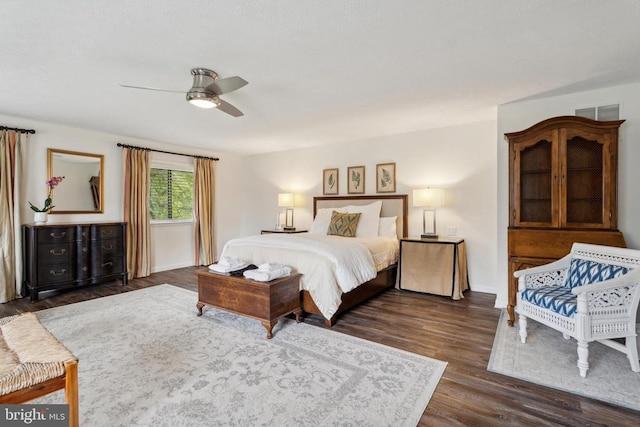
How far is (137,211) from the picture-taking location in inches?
204

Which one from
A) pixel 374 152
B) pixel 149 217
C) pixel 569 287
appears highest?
pixel 374 152

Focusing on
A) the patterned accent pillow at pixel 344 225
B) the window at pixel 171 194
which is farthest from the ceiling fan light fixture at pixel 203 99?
the window at pixel 171 194

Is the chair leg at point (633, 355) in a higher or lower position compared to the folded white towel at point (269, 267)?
lower

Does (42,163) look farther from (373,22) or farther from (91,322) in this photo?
(373,22)

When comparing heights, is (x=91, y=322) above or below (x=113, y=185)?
below

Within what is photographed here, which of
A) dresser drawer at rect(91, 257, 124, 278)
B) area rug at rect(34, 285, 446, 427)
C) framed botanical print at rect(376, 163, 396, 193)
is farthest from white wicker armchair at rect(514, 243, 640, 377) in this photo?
dresser drawer at rect(91, 257, 124, 278)

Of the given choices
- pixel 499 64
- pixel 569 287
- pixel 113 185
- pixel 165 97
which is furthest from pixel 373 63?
pixel 113 185

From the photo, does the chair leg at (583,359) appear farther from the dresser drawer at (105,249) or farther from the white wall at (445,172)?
the dresser drawer at (105,249)

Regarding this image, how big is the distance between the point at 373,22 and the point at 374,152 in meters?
3.33

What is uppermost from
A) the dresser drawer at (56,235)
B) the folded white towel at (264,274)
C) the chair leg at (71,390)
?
the dresser drawer at (56,235)

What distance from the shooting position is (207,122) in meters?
4.27

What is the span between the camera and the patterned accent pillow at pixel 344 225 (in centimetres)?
464

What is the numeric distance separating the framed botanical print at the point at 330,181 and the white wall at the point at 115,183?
7.94ft

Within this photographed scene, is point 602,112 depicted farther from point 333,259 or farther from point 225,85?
point 225,85
